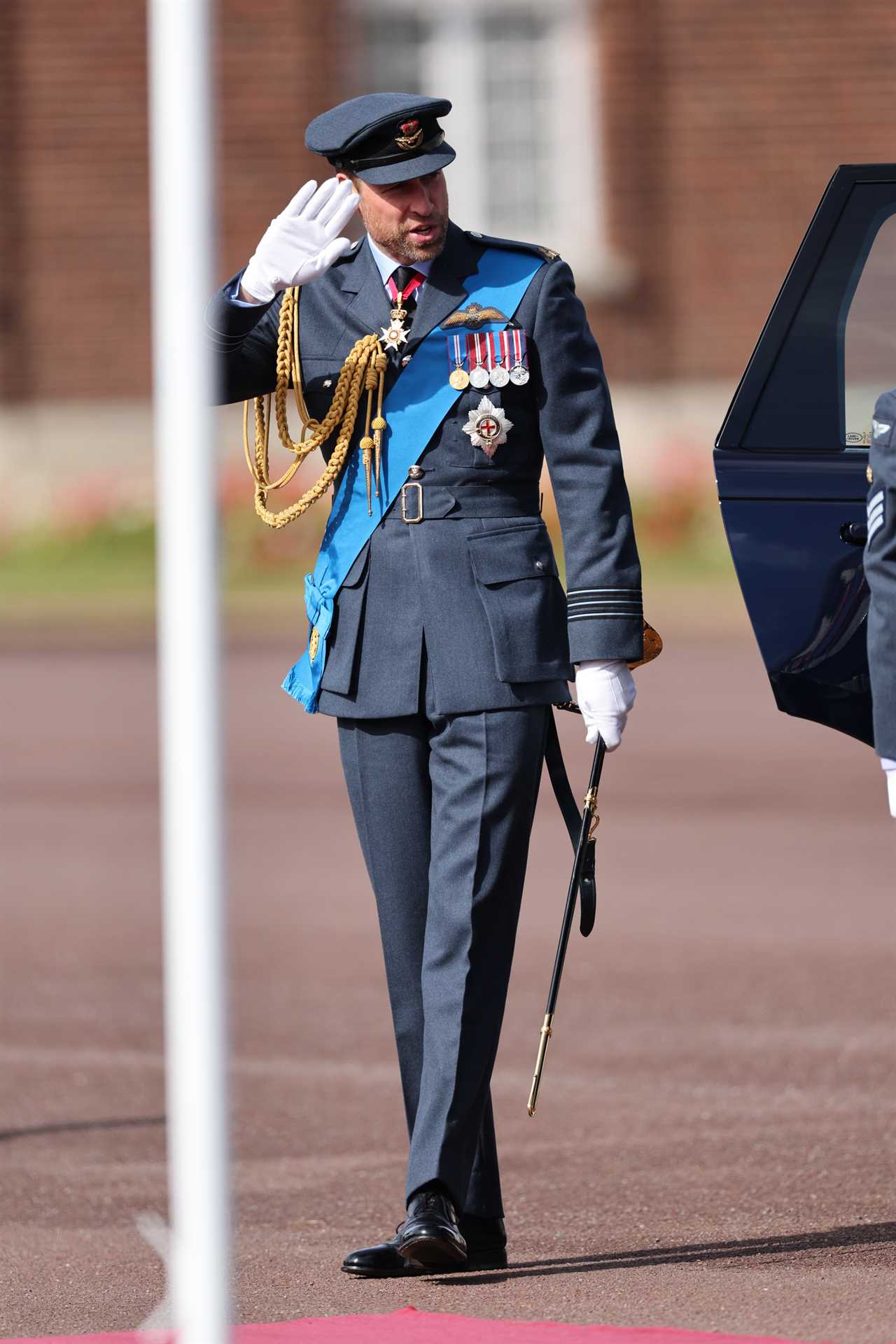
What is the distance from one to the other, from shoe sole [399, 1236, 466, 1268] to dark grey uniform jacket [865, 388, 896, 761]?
41.5 inches

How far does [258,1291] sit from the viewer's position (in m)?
3.92

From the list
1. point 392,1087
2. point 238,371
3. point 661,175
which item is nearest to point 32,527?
point 661,175

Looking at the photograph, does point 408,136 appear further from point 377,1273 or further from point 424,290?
point 377,1273

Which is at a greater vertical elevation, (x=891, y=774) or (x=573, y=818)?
(x=891, y=774)

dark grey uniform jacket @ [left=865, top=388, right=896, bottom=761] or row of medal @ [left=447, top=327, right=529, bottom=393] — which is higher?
row of medal @ [left=447, top=327, right=529, bottom=393]

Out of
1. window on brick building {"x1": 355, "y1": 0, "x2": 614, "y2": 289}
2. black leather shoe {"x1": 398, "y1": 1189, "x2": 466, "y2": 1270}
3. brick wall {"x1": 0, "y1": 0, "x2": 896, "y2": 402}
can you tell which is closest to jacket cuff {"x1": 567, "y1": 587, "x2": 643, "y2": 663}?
black leather shoe {"x1": 398, "y1": 1189, "x2": 466, "y2": 1270}

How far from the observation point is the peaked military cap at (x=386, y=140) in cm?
397

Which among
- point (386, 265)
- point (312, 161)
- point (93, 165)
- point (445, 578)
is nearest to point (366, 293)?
point (386, 265)

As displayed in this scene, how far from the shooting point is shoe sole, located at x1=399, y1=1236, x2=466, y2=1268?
3.88 meters

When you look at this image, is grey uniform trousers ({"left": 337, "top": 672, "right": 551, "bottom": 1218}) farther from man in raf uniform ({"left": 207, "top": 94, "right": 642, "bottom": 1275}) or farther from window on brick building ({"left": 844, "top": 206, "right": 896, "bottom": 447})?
window on brick building ({"left": 844, "top": 206, "right": 896, "bottom": 447})

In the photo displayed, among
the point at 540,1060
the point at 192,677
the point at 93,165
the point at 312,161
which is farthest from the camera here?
the point at 93,165

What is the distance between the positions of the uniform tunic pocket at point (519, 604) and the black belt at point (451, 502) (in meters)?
0.04

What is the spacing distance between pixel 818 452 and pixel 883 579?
46cm

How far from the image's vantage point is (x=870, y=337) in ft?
13.2
